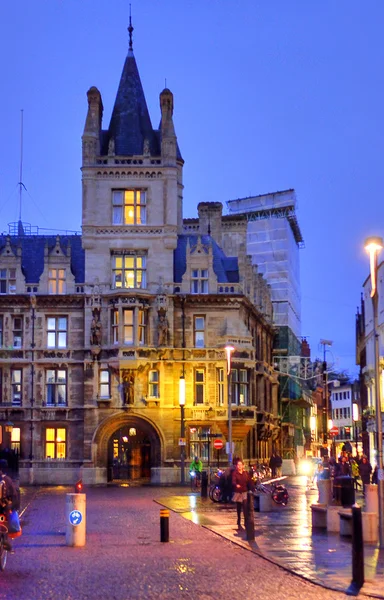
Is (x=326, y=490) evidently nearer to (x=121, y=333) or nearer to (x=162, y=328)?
(x=162, y=328)

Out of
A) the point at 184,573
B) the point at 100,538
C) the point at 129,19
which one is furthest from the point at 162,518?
the point at 129,19

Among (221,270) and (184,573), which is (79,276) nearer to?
(221,270)

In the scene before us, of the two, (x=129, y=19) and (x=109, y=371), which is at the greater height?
(x=129, y=19)

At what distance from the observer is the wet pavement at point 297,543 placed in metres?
17.8

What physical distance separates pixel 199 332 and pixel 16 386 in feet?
38.9

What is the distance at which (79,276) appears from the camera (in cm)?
6253

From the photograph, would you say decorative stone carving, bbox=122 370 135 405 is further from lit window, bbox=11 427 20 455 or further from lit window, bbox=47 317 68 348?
lit window, bbox=11 427 20 455

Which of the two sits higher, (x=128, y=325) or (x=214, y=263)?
(x=214, y=263)

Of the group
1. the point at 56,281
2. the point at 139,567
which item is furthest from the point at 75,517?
the point at 56,281

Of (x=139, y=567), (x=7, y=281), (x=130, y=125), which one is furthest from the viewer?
(x=130, y=125)

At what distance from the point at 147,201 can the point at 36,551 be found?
41.8m

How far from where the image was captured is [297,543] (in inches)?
928

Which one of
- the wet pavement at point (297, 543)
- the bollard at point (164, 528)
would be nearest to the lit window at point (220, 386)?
the wet pavement at point (297, 543)

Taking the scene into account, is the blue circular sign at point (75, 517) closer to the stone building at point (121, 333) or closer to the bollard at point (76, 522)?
Result: the bollard at point (76, 522)
